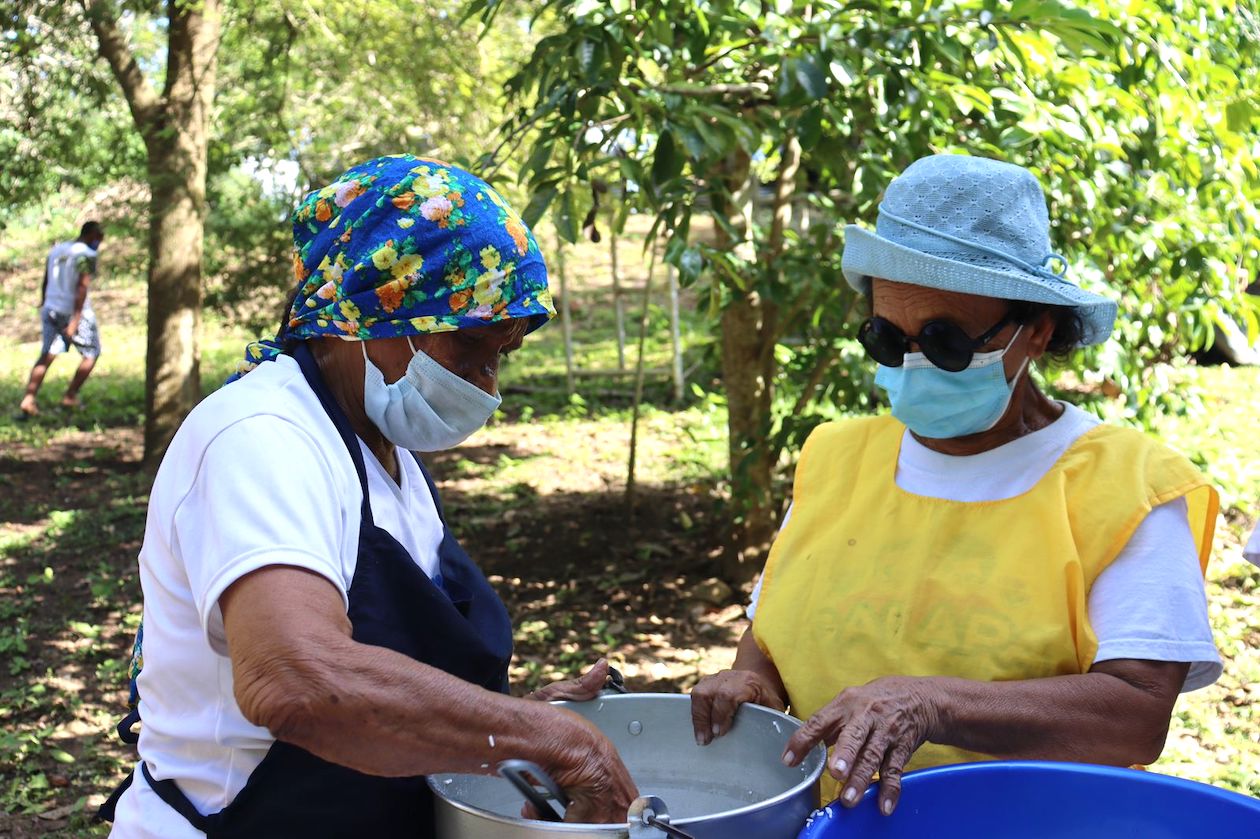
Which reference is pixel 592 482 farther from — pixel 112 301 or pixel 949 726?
pixel 112 301

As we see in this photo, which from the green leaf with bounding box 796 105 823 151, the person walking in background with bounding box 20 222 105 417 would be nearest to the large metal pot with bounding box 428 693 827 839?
the green leaf with bounding box 796 105 823 151

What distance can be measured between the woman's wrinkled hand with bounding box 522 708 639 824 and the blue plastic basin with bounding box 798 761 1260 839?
250 mm

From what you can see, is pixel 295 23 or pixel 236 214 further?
pixel 236 214

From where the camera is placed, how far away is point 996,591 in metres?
1.83

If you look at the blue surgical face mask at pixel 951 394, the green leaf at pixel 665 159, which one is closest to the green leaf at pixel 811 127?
the green leaf at pixel 665 159

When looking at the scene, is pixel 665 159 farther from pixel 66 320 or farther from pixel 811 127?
pixel 66 320

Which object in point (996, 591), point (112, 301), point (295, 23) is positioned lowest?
point (112, 301)

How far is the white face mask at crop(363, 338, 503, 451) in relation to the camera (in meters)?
1.75

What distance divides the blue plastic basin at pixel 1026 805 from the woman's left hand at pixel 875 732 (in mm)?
26

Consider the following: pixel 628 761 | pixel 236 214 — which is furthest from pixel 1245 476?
pixel 236 214

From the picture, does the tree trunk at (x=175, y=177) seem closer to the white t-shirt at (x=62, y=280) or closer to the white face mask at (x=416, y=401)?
the white t-shirt at (x=62, y=280)

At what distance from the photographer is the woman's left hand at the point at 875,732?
4.82 feet

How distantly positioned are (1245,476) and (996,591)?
533cm

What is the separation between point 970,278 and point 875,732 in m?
0.69
